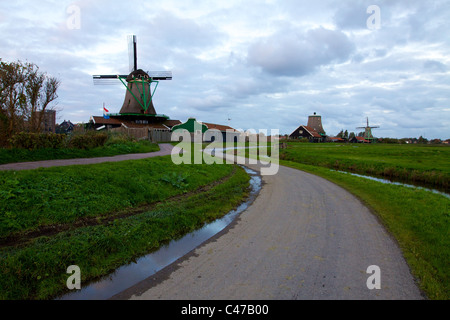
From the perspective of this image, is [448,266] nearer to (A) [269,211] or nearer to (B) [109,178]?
(A) [269,211]

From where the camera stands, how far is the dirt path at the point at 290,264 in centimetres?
421

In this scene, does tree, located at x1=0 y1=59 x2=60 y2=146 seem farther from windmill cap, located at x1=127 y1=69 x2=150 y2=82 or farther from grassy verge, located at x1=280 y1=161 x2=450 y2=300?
windmill cap, located at x1=127 y1=69 x2=150 y2=82

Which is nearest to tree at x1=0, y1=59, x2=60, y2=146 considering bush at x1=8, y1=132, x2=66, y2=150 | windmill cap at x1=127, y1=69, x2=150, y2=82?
bush at x1=8, y1=132, x2=66, y2=150

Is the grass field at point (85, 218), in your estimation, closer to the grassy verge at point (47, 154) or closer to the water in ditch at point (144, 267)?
the water in ditch at point (144, 267)

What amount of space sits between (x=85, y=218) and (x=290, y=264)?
20.8ft

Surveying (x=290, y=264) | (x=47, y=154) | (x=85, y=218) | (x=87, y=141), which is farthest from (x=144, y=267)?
(x=87, y=141)

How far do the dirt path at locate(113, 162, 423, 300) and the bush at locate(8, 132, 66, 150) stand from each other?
1191cm

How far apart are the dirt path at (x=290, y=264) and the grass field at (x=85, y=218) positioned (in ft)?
4.84

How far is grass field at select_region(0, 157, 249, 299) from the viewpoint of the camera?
496cm

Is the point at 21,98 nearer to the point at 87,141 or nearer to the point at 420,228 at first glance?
the point at 87,141

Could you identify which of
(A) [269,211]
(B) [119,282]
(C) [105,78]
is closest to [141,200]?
(A) [269,211]
